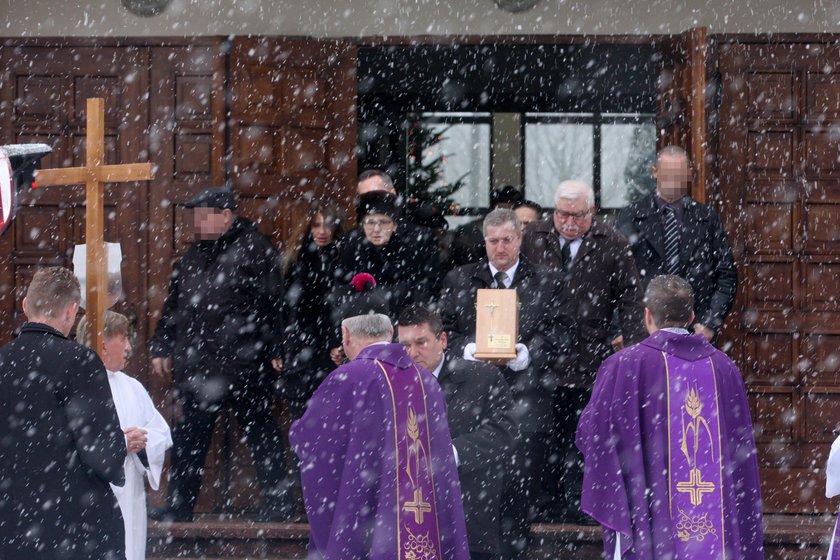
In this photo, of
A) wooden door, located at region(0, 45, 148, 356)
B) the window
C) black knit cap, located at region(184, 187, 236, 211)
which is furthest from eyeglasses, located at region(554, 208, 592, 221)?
the window

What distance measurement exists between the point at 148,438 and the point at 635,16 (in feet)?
15.6

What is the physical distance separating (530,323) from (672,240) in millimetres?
1125

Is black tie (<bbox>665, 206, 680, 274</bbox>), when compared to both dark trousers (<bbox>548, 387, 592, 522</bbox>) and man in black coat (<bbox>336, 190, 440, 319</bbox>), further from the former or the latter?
man in black coat (<bbox>336, 190, 440, 319</bbox>)

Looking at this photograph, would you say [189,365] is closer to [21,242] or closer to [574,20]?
[21,242]

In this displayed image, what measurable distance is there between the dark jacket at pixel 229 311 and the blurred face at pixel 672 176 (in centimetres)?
234

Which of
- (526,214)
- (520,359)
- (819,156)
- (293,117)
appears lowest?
(520,359)

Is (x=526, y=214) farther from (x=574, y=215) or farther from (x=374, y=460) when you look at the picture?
(x=374, y=460)

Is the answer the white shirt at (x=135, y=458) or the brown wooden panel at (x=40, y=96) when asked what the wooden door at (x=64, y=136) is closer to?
the brown wooden panel at (x=40, y=96)

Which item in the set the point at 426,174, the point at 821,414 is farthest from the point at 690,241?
the point at 426,174

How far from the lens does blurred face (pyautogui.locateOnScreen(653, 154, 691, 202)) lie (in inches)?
358

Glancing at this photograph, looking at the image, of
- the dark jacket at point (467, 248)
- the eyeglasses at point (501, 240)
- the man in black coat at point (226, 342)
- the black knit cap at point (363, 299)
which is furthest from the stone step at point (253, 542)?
the dark jacket at point (467, 248)

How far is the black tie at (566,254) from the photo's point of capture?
9.01 meters

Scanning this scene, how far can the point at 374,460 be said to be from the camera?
6934mm

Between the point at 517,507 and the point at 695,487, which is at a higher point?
the point at 695,487
